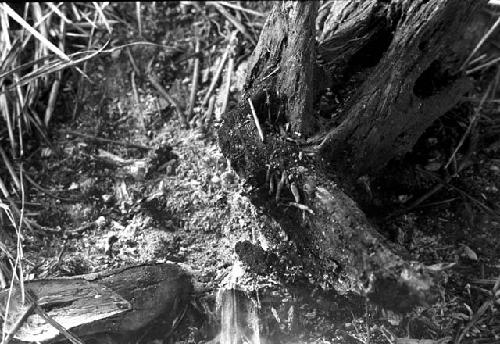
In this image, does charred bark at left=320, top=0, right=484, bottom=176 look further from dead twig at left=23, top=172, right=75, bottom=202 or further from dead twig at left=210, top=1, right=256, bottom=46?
dead twig at left=23, top=172, right=75, bottom=202

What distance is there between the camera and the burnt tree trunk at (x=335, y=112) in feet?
4.18

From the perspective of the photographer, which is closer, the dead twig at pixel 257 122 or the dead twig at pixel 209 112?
the dead twig at pixel 257 122

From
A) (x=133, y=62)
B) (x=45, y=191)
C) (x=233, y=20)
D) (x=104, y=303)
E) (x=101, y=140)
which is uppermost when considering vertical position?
(x=233, y=20)

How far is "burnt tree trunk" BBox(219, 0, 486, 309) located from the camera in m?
1.28

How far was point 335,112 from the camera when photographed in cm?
143

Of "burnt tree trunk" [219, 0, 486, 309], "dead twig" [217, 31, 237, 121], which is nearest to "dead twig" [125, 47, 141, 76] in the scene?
"dead twig" [217, 31, 237, 121]

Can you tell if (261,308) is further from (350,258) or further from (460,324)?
(460,324)

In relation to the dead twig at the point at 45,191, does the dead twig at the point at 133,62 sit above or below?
above

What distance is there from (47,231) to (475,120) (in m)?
1.27

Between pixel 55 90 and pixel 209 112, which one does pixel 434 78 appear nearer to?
pixel 209 112

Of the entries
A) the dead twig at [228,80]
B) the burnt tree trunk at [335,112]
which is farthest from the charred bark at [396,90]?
the dead twig at [228,80]

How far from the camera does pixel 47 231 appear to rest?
1.66 m

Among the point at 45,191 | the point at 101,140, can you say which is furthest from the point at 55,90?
the point at 45,191

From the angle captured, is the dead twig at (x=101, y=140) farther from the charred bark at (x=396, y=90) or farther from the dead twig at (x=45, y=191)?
the charred bark at (x=396, y=90)
